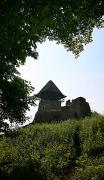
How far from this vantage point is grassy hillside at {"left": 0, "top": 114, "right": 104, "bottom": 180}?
14.1m

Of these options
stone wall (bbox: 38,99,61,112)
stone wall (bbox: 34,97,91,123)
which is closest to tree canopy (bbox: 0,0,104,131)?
stone wall (bbox: 34,97,91,123)

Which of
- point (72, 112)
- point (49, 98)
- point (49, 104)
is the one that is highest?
point (49, 98)

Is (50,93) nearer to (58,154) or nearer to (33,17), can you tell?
(58,154)

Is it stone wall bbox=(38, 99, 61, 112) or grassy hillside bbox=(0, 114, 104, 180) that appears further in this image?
stone wall bbox=(38, 99, 61, 112)

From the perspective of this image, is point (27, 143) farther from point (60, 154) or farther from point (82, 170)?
point (82, 170)

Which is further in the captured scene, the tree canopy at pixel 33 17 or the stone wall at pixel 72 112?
the stone wall at pixel 72 112

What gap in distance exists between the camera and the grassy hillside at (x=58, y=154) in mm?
14125

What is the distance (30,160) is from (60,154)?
5.68 ft

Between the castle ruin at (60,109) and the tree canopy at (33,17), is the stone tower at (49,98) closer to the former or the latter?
the castle ruin at (60,109)

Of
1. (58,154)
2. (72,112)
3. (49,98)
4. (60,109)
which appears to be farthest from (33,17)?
(49,98)

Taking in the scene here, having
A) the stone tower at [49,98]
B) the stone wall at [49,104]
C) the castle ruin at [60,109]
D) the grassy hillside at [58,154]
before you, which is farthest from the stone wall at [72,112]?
the stone tower at [49,98]

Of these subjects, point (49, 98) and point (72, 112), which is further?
point (49, 98)

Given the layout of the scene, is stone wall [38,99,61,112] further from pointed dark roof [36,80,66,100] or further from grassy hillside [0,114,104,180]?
grassy hillside [0,114,104,180]

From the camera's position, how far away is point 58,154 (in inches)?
677
